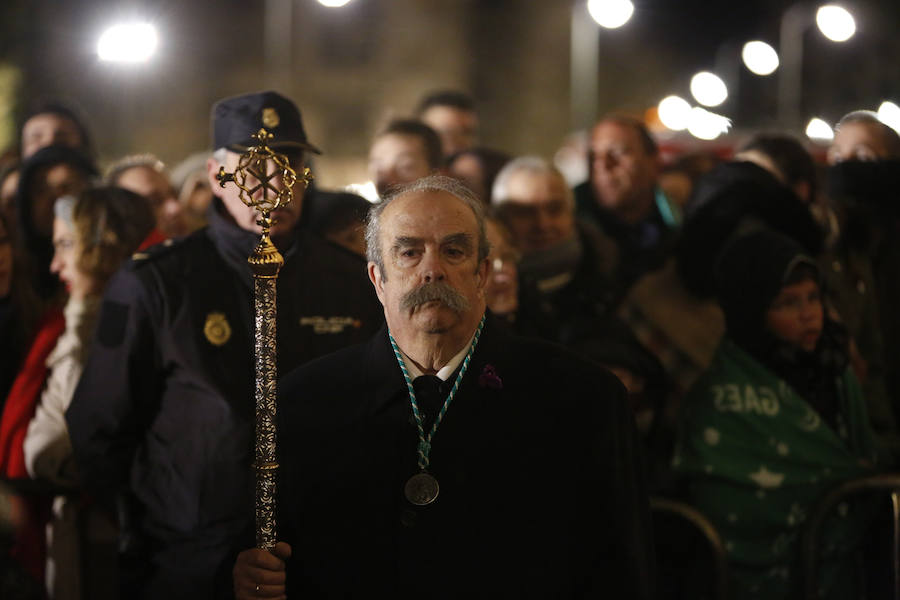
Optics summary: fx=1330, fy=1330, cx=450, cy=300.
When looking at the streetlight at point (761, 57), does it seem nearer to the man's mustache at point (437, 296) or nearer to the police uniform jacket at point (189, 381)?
the police uniform jacket at point (189, 381)

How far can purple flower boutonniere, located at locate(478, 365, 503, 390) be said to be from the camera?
135 inches

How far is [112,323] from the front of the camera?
4301mm

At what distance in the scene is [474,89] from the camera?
106 feet

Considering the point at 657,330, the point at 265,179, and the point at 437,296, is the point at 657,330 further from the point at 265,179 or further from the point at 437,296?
the point at 265,179

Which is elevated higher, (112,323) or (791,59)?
(791,59)

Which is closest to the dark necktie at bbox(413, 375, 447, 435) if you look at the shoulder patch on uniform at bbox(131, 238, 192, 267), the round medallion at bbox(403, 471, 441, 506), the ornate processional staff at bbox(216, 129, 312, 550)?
the round medallion at bbox(403, 471, 441, 506)

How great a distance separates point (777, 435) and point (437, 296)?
2031mm

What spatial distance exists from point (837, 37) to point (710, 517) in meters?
2.59

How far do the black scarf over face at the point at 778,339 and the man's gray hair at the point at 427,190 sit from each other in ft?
→ 5.71

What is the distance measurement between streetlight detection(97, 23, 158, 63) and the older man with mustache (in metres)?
2.34

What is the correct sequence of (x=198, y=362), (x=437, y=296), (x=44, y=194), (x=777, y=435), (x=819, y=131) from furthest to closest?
1. (x=819, y=131)
2. (x=44, y=194)
3. (x=777, y=435)
4. (x=198, y=362)
5. (x=437, y=296)

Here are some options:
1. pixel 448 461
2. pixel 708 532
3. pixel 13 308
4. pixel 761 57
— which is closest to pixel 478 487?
→ pixel 448 461

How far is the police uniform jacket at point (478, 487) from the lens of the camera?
3385 millimetres

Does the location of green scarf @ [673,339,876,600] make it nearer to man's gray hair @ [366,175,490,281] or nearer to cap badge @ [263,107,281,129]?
man's gray hair @ [366,175,490,281]
